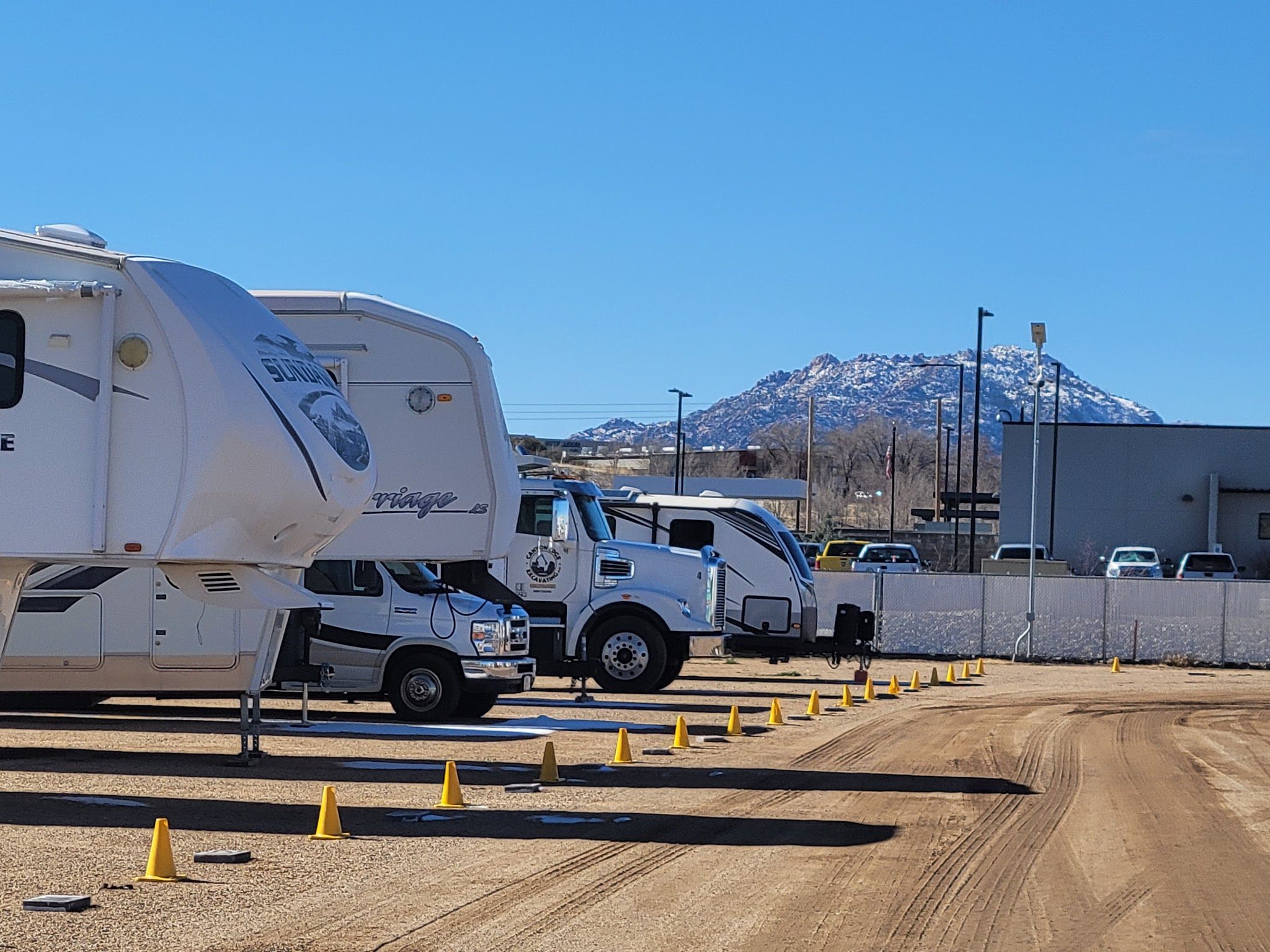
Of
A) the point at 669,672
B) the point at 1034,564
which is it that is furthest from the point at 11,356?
the point at 1034,564

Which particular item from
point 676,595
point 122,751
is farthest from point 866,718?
point 122,751

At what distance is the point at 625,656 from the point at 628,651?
8 centimetres

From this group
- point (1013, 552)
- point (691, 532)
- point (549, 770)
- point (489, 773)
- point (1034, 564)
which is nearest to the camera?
point (549, 770)

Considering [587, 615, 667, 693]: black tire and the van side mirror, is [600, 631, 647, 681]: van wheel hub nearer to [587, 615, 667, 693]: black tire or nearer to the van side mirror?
[587, 615, 667, 693]: black tire

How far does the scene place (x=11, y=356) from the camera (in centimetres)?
1123

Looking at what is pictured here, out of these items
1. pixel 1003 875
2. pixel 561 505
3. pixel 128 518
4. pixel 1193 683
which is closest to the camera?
pixel 1003 875

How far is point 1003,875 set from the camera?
9492mm

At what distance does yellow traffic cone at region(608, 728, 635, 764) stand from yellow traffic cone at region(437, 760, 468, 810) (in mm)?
2857

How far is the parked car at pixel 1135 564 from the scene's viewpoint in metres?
50.3

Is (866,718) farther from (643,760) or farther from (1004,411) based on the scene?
(1004,411)

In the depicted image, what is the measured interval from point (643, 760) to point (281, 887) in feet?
21.7

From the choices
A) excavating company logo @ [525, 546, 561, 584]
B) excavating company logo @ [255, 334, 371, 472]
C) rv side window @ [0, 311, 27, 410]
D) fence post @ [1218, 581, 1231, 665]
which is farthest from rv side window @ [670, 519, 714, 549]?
rv side window @ [0, 311, 27, 410]

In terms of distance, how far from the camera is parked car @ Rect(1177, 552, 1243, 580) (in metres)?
48.0

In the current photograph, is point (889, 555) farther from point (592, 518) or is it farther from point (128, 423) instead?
point (128, 423)
